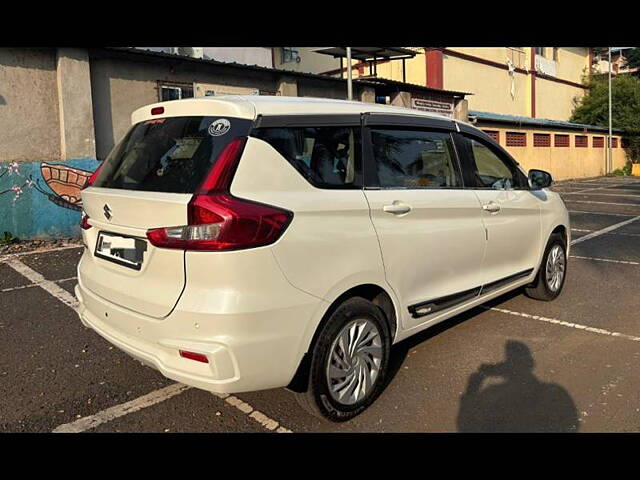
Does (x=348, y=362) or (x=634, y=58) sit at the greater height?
(x=634, y=58)

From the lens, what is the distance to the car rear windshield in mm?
2550

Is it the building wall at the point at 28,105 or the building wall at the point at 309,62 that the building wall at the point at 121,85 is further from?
the building wall at the point at 309,62

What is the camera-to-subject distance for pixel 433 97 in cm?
1655

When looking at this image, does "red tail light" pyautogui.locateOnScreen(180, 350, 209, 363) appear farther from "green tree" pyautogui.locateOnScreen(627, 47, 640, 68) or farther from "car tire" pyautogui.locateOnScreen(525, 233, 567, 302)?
"green tree" pyautogui.locateOnScreen(627, 47, 640, 68)

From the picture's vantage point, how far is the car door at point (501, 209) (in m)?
3.95

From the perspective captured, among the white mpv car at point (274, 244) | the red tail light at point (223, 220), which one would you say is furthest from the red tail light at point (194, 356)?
the red tail light at point (223, 220)

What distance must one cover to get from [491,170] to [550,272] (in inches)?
58.3

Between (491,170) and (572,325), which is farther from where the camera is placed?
(572,325)

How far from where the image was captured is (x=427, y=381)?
3.47 m

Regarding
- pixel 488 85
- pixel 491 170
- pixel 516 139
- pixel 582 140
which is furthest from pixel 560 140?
pixel 491 170

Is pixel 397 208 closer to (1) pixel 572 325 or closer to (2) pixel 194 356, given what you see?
(2) pixel 194 356

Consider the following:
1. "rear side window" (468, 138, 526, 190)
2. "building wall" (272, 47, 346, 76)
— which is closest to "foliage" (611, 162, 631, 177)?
"building wall" (272, 47, 346, 76)

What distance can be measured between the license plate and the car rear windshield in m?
0.28
